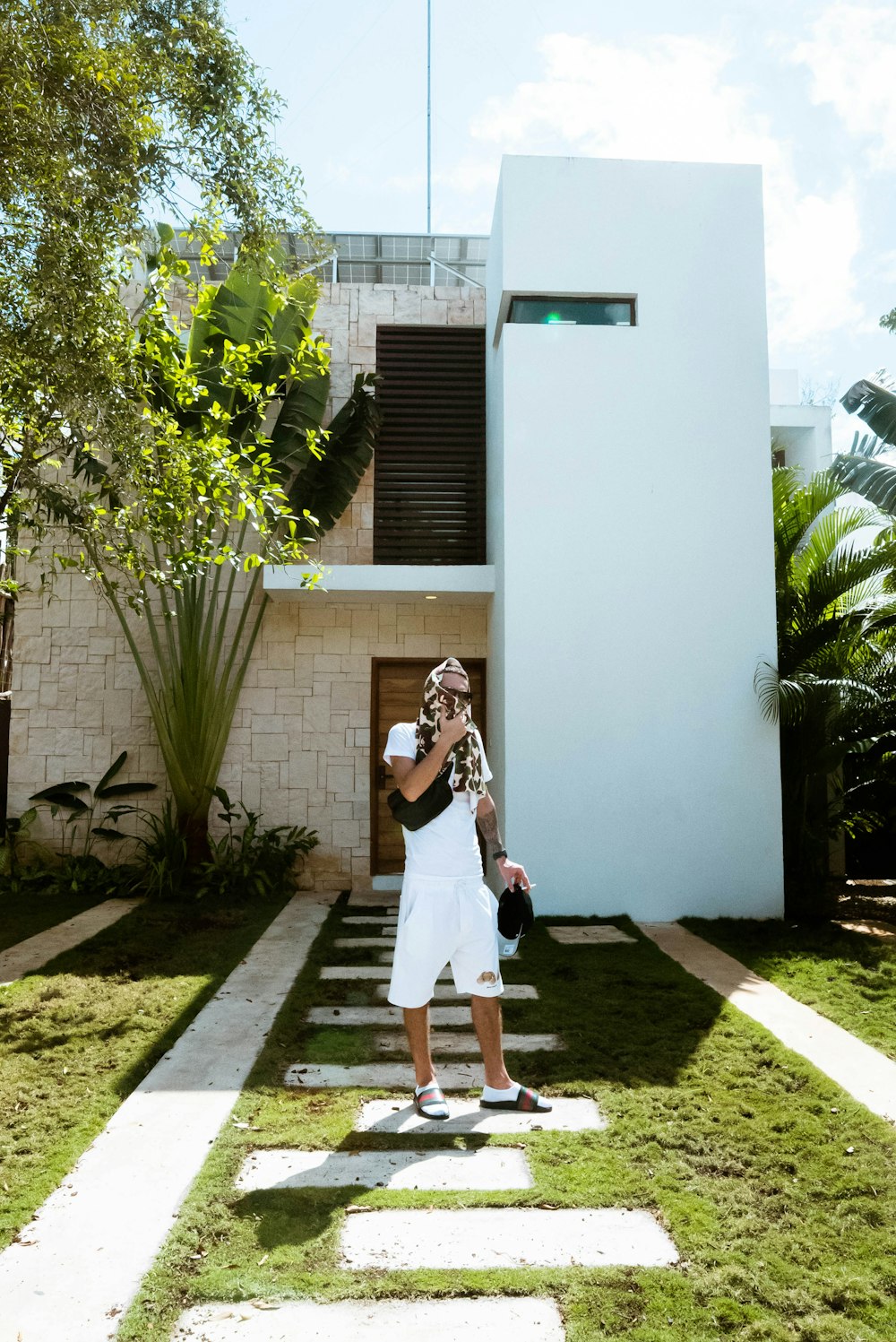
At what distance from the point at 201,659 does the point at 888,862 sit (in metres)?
6.62

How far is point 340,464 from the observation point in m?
8.76

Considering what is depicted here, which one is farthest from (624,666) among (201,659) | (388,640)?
(201,659)

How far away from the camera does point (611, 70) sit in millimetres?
6730

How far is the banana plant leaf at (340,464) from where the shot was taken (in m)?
8.73

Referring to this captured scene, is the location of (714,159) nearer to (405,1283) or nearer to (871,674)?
(871,674)

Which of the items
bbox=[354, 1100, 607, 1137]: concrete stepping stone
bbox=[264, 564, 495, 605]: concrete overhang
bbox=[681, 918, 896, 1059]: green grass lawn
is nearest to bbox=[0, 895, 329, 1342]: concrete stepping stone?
bbox=[354, 1100, 607, 1137]: concrete stepping stone

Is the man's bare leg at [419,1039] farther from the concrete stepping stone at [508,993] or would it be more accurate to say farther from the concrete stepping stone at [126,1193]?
the concrete stepping stone at [508,993]

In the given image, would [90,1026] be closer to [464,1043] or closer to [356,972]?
[356,972]

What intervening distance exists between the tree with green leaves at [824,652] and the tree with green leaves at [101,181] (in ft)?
15.1

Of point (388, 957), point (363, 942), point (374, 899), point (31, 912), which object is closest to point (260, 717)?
point (374, 899)

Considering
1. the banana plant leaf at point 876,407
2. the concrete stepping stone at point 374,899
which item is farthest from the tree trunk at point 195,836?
the banana plant leaf at point 876,407

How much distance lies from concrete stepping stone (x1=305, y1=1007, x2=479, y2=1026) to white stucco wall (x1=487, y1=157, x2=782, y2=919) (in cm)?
223

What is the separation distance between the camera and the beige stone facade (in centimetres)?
904

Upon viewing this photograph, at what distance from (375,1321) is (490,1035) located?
51.8 inches
